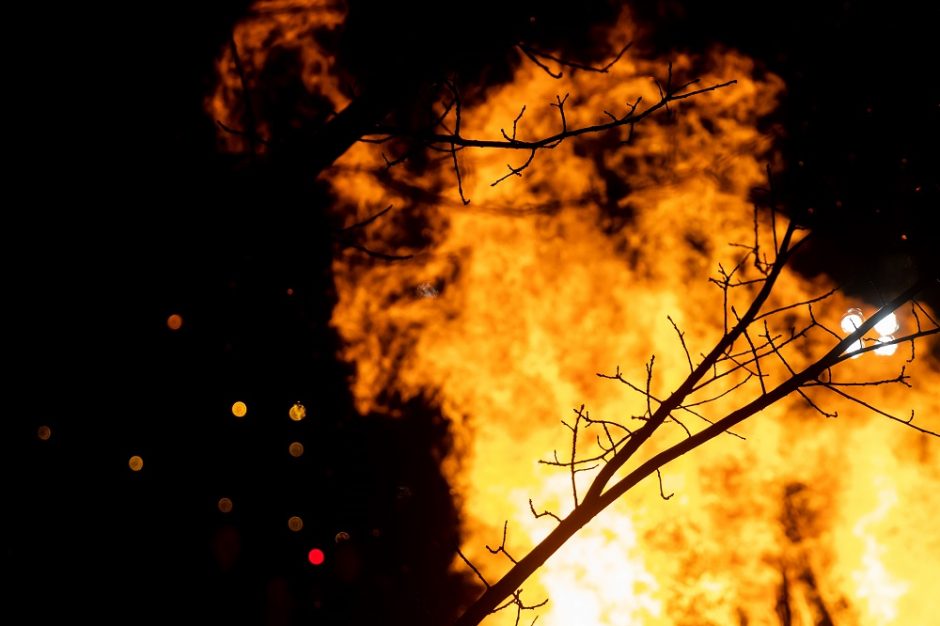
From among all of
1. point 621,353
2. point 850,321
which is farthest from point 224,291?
point 850,321

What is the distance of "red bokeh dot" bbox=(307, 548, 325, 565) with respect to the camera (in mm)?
7543

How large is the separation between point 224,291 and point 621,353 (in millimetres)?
3995

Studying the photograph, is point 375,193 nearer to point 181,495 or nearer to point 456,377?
point 456,377

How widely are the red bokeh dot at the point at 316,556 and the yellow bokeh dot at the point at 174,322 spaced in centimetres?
322

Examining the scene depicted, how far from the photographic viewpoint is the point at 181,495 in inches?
234

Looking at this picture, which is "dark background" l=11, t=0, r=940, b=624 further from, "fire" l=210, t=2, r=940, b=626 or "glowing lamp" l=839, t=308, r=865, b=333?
"glowing lamp" l=839, t=308, r=865, b=333

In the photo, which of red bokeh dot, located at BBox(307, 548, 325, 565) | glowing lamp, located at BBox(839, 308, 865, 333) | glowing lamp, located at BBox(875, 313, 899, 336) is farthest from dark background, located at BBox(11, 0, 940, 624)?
glowing lamp, located at BBox(875, 313, 899, 336)

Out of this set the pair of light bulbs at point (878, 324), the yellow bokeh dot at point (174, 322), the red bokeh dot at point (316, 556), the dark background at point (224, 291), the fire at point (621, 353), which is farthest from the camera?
the red bokeh dot at point (316, 556)

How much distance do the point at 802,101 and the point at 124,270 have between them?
21.8 ft

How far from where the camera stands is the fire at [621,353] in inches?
254

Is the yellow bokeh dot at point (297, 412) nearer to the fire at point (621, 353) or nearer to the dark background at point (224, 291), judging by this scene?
the dark background at point (224, 291)

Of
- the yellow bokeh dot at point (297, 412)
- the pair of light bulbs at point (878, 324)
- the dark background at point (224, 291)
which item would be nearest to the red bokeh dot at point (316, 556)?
the dark background at point (224, 291)

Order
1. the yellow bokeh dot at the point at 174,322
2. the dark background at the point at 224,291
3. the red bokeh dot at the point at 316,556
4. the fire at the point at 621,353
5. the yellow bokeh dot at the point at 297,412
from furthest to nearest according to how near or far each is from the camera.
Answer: the red bokeh dot at the point at 316,556 < the yellow bokeh dot at the point at 297,412 < the fire at the point at 621,353 < the yellow bokeh dot at the point at 174,322 < the dark background at the point at 224,291

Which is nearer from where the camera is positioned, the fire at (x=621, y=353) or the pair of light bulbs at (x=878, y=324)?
the pair of light bulbs at (x=878, y=324)
